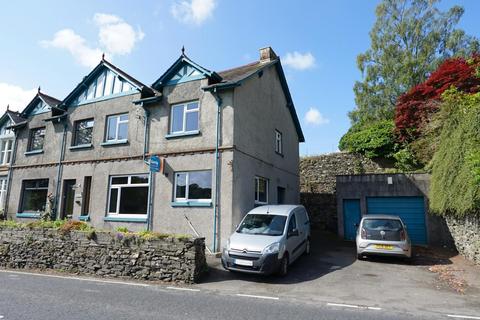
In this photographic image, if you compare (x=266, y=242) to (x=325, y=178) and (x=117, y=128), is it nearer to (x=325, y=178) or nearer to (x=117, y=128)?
(x=117, y=128)

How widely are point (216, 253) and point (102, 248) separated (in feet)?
13.2

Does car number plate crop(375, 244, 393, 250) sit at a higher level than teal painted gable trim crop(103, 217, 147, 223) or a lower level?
lower

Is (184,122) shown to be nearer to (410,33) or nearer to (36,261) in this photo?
(36,261)

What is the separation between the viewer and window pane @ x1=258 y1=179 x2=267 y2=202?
1475 cm

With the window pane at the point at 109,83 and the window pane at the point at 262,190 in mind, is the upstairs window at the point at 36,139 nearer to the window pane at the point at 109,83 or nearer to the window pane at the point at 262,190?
the window pane at the point at 109,83

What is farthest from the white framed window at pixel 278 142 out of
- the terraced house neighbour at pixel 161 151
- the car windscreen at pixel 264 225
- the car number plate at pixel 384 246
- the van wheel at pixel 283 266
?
the van wheel at pixel 283 266

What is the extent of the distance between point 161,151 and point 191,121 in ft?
6.40

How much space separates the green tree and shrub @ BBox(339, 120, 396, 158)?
189 inches

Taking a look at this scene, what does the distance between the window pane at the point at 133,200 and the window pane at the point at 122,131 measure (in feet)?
8.86

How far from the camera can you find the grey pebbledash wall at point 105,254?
346 inches

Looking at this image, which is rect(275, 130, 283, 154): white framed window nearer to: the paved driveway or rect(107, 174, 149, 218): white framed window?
the paved driveway

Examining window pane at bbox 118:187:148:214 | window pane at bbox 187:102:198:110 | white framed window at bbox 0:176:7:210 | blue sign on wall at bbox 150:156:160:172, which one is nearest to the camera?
blue sign on wall at bbox 150:156:160:172

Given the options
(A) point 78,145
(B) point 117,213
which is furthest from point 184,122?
(A) point 78,145

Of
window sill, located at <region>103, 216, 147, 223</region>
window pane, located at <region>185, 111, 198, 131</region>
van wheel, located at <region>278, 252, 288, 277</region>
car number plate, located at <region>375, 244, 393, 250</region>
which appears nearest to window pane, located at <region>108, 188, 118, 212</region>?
window sill, located at <region>103, 216, 147, 223</region>
